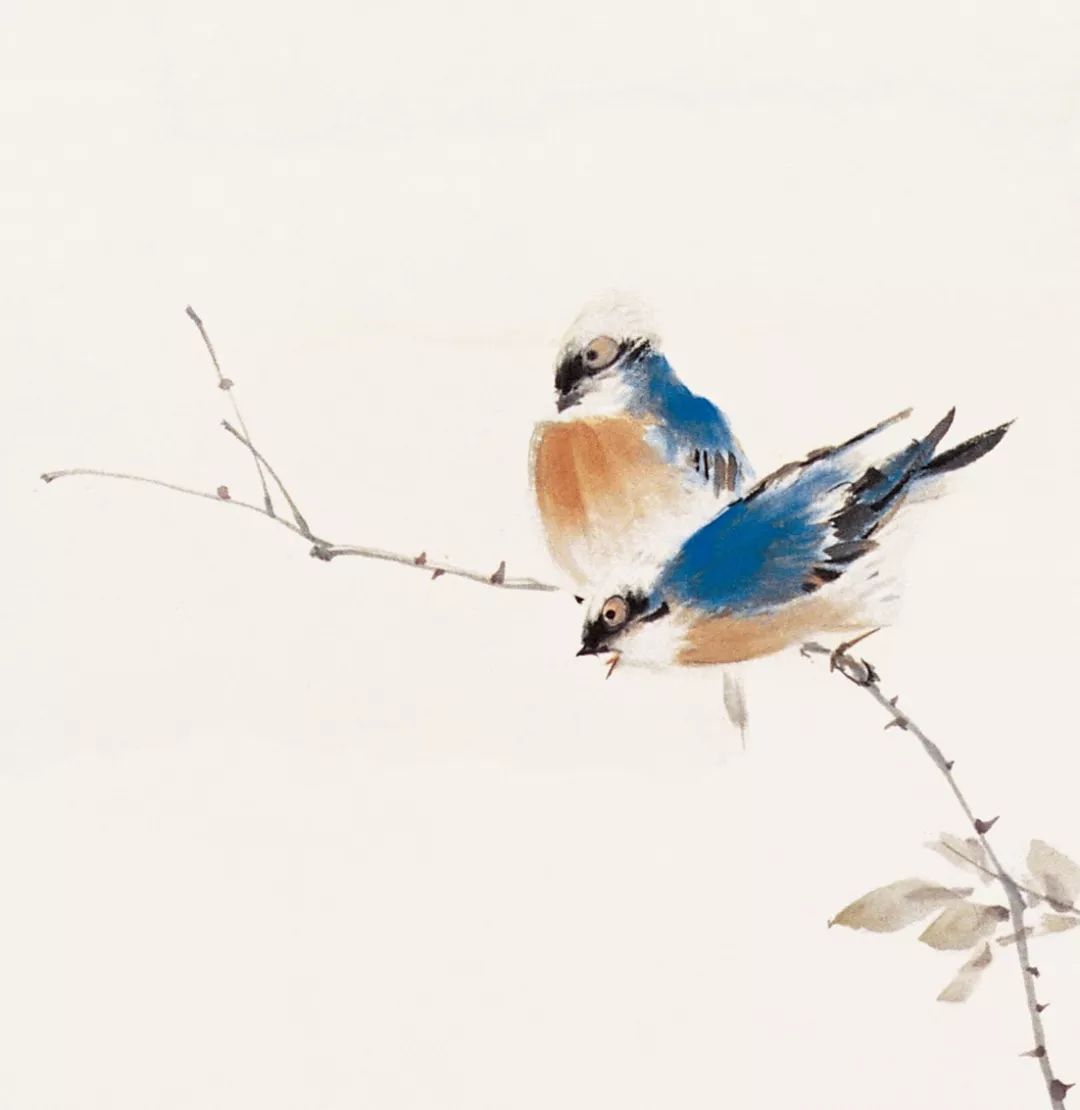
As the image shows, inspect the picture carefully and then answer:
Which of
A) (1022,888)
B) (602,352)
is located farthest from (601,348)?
(1022,888)

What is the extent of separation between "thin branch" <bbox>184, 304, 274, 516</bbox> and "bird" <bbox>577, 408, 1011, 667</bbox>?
0.24 m

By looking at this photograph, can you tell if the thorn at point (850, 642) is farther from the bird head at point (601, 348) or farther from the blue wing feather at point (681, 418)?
the bird head at point (601, 348)

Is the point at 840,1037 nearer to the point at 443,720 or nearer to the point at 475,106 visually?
the point at 443,720

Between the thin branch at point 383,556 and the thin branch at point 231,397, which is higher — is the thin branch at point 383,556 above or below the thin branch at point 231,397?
below

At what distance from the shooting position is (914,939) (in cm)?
60

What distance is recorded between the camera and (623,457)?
2.05ft

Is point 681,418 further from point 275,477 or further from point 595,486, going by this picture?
point 275,477

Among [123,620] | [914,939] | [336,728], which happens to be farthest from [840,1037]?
[123,620]

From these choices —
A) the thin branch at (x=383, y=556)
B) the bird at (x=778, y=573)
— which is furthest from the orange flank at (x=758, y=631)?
the thin branch at (x=383, y=556)

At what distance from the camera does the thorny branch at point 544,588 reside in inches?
23.6

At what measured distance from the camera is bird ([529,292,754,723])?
0.61m

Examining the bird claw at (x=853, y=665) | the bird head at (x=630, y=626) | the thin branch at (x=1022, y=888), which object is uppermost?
the bird head at (x=630, y=626)

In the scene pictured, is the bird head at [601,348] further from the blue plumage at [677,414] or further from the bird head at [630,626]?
the bird head at [630,626]

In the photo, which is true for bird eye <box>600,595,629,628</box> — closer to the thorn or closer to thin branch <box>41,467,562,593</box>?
thin branch <box>41,467,562,593</box>
